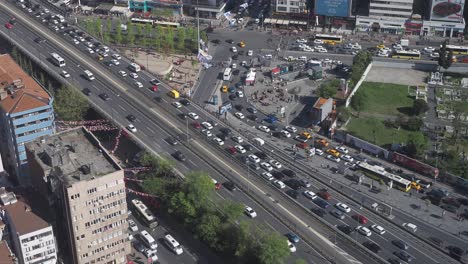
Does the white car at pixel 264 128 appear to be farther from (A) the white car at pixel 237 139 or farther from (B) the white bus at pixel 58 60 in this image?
(B) the white bus at pixel 58 60

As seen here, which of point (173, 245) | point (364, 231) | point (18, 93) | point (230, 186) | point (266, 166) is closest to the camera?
point (173, 245)

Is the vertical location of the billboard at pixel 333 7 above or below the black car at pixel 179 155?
above

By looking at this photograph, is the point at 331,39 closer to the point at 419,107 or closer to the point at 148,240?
the point at 419,107

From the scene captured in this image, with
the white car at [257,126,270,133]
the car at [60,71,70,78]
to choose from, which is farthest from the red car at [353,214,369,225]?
the car at [60,71,70,78]

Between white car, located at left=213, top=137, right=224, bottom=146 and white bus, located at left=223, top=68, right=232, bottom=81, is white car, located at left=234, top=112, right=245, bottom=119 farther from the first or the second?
white bus, located at left=223, top=68, right=232, bottom=81

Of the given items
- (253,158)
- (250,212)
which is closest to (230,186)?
(250,212)

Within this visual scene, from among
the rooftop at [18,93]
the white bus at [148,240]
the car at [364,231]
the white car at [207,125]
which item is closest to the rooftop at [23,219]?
the white bus at [148,240]

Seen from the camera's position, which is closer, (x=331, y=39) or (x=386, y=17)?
(x=331, y=39)
